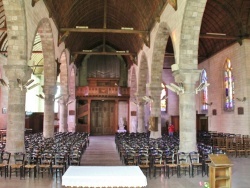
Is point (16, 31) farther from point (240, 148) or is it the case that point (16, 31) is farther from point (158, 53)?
point (240, 148)

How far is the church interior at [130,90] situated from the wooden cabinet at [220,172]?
0.03 meters

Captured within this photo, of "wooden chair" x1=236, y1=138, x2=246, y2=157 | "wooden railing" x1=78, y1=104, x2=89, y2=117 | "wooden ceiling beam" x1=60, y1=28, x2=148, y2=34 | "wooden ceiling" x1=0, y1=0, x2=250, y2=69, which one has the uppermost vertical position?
"wooden ceiling" x1=0, y1=0, x2=250, y2=69

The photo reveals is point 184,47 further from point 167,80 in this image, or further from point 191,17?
point 167,80

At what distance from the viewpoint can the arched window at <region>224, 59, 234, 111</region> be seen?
818 inches

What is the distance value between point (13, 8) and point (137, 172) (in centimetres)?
782

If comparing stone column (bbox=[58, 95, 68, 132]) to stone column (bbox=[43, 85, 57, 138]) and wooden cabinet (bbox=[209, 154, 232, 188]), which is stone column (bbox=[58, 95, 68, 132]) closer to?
stone column (bbox=[43, 85, 57, 138])

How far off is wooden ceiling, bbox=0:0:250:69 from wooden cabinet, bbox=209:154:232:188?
391 inches

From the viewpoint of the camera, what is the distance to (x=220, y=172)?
7.07 meters

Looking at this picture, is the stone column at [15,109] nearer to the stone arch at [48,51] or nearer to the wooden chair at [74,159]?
the wooden chair at [74,159]

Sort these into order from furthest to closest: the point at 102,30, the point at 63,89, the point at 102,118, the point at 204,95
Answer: the point at 102,118 < the point at 204,95 < the point at 63,89 < the point at 102,30

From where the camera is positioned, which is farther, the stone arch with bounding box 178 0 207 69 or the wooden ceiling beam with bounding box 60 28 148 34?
the wooden ceiling beam with bounding box 60 28 148 34

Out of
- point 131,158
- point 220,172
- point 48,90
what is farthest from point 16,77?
point 220,172

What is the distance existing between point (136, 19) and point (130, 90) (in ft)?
35.0

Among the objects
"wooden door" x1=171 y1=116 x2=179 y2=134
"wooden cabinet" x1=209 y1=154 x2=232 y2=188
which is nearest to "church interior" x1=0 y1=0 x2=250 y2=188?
"wooden cabinet" x1=209 y1=154 x2=232 y2=188
